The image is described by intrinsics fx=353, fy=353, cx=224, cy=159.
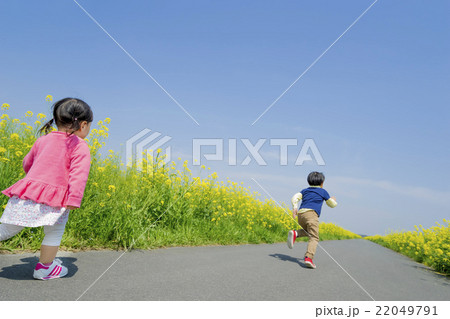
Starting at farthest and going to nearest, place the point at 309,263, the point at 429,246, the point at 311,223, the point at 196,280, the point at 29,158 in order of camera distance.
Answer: the point at 429,246 → the point at 311,223 → the point at 309,263 → the point at 196,280 → the point at 29,158

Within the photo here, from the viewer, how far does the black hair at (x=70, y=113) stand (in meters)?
3.28

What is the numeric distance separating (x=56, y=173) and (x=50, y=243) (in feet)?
2.10

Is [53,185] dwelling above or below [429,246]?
above

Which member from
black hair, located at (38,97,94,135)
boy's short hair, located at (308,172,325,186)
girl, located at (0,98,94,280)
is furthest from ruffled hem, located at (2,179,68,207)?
boy's short hair, located at (308,172,325,186)

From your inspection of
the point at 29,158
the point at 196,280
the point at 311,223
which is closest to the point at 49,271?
the point at 29,158

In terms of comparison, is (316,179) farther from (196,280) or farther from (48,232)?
(48,232)

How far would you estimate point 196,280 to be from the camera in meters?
3.61

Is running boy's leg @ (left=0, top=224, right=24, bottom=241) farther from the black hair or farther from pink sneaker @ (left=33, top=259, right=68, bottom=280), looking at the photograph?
the black hair

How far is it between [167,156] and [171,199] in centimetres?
97

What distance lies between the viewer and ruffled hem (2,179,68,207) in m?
3.11

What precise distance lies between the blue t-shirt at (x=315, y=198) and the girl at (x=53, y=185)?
404 cm

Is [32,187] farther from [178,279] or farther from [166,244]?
[166,244]
